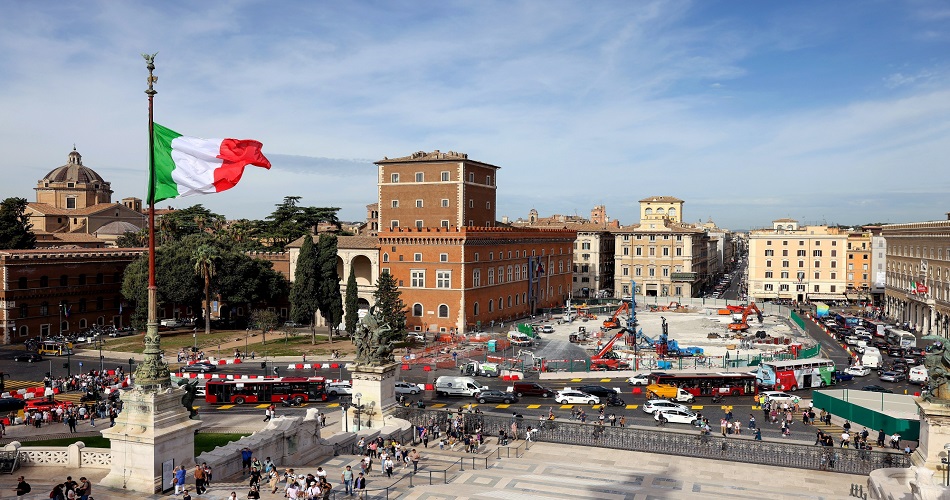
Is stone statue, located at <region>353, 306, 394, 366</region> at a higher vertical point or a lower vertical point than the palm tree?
lower

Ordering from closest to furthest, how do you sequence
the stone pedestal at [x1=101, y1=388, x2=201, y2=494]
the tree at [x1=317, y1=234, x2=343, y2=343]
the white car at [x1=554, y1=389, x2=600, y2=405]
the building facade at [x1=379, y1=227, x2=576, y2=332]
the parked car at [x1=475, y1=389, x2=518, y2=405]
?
the stone pedestal at [x1=101, y1=388, x2=201, y2=494]
the white car at [x1=554, y1=389, x2=600, y2=405]
the parked car at [x1=475, y1=389, x2=518, y2=405]
the tree at [x1=317, y1=234, x2=343, y2=343]
the building facade at [x1=379, y1=227, x2=576, y2=332]

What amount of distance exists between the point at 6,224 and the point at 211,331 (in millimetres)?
27631

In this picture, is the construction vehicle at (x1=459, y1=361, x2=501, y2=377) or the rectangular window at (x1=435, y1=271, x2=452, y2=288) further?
the rectangular window at (x1=435, y1=271, x2=452, y2=288)

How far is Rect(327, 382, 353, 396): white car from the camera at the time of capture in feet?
142

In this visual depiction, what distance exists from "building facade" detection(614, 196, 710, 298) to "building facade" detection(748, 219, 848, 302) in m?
9.07

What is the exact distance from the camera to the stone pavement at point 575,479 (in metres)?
20.7

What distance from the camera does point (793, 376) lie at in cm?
4559

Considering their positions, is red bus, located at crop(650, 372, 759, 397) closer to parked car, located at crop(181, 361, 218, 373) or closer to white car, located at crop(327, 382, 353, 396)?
white car, located at crop(327, 382, 353, 396)

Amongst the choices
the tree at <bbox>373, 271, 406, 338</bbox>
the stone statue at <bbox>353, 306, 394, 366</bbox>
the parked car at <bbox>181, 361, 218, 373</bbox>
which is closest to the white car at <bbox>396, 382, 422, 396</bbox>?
the stone statue at <bbox>353, 306, 394, 366</bbox>

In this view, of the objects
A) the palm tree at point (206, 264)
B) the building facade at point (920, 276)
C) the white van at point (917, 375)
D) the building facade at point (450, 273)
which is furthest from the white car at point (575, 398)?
the building facade at point (920, 276)

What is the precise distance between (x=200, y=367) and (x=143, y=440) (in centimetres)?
3390

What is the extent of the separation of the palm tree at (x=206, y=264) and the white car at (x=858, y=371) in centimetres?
5413

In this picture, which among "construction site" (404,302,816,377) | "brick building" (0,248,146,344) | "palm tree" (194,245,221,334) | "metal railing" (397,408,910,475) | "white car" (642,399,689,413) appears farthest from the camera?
"palm tree" (194,245,221,334)

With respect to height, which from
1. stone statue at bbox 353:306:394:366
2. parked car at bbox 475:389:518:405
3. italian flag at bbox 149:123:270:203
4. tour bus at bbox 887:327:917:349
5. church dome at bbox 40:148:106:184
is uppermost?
church dome at bbox 40:148:106:184
